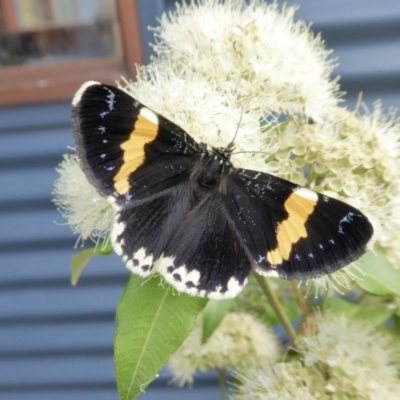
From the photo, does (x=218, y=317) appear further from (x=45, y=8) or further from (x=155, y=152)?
(x=45, y=8)

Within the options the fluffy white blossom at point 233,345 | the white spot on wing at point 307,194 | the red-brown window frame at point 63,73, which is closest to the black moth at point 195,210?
the white spot on wing at point 307,194

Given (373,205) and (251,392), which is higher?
(373,205)

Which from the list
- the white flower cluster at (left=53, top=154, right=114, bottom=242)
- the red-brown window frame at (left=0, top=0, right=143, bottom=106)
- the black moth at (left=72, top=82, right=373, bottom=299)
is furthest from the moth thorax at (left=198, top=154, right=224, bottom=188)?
the red-brown window frame at (left=0, top=0, right=143, bottom=106)

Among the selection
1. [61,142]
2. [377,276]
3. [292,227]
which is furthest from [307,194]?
[61,142]

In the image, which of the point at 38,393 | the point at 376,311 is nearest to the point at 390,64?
the point at 376,311

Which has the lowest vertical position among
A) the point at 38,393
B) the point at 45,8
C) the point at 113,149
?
the point at 38,393

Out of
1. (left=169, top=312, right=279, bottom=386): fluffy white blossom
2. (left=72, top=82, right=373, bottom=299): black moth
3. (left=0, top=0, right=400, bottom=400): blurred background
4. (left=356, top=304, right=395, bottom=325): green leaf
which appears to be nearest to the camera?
(left=72, top=82, right=373, bottom=299): black moth

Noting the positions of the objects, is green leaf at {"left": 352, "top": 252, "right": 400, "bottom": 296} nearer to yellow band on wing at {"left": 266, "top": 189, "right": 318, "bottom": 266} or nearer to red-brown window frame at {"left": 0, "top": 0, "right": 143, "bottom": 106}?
yellow band on wing at {"left": 266, "top": 189, "right": 318, "bottom": 266}
